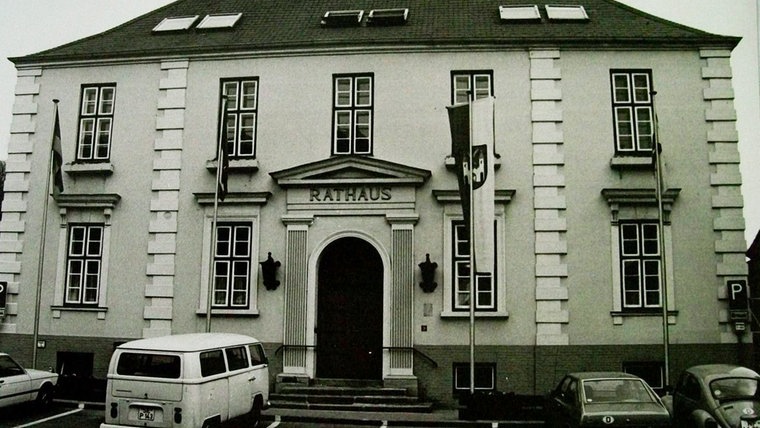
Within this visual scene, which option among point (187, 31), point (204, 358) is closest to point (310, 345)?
point (204, 358)

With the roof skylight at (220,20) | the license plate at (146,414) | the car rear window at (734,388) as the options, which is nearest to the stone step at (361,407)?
the license plate at (146,414)

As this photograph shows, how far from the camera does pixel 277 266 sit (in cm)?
1739

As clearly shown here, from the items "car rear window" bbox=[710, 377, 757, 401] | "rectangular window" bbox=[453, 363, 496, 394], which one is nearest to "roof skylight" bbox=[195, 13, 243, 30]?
"rectangular window" bbox=[453, 363, 496, 394]

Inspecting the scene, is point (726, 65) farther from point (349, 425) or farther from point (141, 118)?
point (141, 118)

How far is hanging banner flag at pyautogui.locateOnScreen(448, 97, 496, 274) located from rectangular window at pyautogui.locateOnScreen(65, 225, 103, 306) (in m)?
10.4

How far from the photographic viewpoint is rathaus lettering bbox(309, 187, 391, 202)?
17.4 m

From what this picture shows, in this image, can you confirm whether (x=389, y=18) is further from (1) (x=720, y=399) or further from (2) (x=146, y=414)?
(1) (x=720, y=399)

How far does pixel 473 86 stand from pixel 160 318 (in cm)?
1049

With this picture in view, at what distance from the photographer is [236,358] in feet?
42.3

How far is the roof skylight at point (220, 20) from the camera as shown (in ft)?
65.4

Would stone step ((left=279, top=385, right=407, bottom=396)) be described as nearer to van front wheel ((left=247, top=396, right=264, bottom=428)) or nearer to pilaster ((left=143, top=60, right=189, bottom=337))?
van front wheel ((left=247, top=396, right=264, bottom=428))

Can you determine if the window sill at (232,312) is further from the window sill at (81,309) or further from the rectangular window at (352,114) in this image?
the rectangular window at (352,114)

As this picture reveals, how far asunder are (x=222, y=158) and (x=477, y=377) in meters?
8.56

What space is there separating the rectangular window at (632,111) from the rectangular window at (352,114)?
657cm
